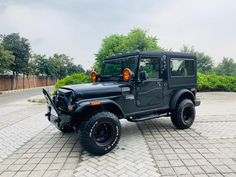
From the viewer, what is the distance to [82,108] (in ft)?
16.0

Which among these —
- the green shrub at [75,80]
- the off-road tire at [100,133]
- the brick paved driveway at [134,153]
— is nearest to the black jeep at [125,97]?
the off-road tire at [100,133]

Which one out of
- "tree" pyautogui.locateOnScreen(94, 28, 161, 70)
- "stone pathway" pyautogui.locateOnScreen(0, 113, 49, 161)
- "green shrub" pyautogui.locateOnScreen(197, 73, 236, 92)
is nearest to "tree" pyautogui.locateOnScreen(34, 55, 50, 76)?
"tree" pyautogui.locateOnScreen(94, 28, 161, 70)

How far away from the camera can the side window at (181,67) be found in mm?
6718

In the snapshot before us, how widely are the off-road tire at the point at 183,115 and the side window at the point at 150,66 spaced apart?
1.15 metres

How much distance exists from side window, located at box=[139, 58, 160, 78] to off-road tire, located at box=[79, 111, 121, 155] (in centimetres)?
155

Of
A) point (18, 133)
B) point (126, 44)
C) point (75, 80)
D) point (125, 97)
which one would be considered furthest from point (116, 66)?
point (126, 44)

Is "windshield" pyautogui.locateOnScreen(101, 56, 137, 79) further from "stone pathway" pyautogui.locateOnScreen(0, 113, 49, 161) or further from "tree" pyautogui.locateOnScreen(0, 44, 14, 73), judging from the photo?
"tree" pyautogui.locateOnScreen(0, 44, 14, 73)

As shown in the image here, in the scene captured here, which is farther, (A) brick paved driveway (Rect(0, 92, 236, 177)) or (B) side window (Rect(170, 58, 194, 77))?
(B) side window (Rect(170, 58, 194, 77))

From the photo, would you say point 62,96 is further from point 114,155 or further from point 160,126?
point 160,126

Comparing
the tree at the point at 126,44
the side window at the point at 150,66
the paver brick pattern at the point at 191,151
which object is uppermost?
the tree at the point at 126,44

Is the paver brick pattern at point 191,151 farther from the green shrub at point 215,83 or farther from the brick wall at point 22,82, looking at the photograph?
the brick wall at point 22,82

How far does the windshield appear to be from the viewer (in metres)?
6.06

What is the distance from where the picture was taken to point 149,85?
6078mm

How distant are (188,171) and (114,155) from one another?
1.52 metres
